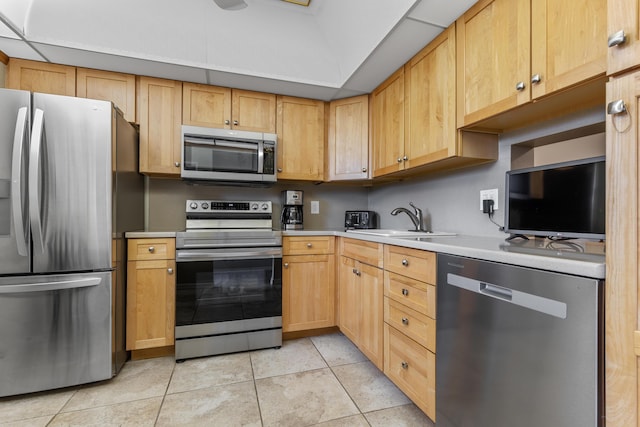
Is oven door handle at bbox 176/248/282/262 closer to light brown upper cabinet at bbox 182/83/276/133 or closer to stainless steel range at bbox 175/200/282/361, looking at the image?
stainless steel range at bbox 175/200/282/361

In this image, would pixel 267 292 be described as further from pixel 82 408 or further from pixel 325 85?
pixel 325 85

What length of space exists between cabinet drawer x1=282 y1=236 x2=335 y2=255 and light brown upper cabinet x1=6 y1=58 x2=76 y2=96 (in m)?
1.93

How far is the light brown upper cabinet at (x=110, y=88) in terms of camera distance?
2172 mm

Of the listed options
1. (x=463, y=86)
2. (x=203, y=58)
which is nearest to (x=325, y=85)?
(x=203, y=58)

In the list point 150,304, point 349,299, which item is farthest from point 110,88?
point 349,299

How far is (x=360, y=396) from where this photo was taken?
1.68 meters

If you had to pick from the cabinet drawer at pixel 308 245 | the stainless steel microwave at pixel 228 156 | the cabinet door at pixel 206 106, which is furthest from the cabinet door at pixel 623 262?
the cabinet door at pixel 206 106

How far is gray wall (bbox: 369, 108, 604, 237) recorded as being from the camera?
1.47 metres

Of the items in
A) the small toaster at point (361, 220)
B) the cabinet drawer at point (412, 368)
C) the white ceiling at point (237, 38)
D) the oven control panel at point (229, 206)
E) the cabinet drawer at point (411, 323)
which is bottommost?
the cabinet drawer at point (412, 368)

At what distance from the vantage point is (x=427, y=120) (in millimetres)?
1855

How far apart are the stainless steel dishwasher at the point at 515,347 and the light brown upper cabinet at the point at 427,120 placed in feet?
2.56

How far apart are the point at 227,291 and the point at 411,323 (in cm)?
136

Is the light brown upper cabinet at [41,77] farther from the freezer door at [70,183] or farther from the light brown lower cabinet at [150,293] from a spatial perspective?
the light brown lower cabinet at [150,293]

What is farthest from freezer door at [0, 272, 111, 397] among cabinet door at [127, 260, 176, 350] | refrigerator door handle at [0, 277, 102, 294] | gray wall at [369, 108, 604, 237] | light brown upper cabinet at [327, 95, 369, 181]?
gray wall at [369, 108, 604, 237]
